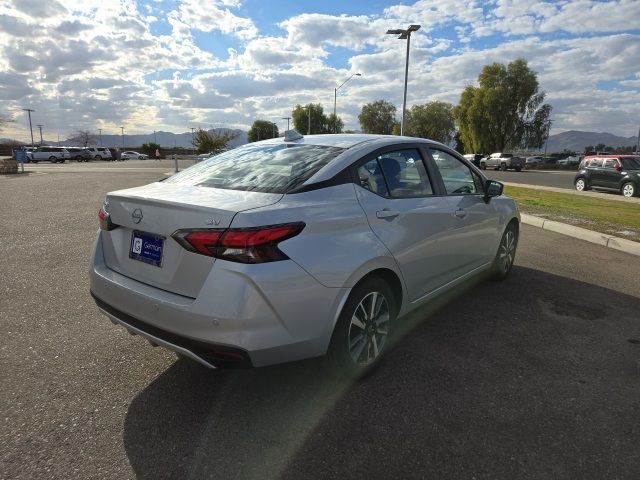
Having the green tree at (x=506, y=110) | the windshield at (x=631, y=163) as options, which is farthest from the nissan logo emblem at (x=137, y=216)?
the green tree at (x=506, y=110)

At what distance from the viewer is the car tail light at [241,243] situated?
2.29 meters

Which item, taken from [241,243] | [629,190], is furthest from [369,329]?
[629,190]

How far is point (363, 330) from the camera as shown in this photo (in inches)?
116

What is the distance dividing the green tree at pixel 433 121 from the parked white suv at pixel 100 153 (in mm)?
45693

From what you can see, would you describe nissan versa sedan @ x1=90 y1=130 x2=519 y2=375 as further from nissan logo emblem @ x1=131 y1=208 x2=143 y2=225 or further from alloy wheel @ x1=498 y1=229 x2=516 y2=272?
alloy wheel @ x1=498 y1=229 x2=516 y2=272

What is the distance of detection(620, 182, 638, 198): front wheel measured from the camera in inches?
736

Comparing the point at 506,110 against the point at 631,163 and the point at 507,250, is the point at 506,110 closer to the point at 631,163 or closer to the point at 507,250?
the point at 631,163

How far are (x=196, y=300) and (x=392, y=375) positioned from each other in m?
1.49

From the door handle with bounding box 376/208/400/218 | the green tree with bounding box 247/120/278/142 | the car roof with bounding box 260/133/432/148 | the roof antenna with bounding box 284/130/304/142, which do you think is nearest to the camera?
the door handle with bounding box 376/208/400/218

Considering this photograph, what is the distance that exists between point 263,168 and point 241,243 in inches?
39.7

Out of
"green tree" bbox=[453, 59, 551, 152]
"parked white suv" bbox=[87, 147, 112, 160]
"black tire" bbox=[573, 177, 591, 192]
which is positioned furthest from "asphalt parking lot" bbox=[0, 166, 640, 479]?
"parked white suv" bbox=[87, 147, 112, 160]

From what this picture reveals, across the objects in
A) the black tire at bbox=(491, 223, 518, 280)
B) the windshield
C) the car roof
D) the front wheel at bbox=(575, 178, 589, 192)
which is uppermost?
the car roof

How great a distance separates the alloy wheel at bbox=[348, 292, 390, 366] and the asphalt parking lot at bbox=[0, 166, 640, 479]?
18cm

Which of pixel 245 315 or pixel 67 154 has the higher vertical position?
pixel 245 315
